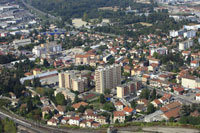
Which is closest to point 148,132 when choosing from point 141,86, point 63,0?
point 141,86

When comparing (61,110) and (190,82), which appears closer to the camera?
(61,110)

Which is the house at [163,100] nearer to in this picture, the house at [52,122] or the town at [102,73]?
the town at [102,73]

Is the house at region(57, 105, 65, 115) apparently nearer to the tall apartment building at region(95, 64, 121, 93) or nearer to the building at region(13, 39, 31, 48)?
the tall apartment building at region(95, 64, 121, 93)

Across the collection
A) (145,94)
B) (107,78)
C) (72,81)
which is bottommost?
(145,94)

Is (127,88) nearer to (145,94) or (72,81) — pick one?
(145,94)

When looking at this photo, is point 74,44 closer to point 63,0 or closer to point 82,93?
point 82,93

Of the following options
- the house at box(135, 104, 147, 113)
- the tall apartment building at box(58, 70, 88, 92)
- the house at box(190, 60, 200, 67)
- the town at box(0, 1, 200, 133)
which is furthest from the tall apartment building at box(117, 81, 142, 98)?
the house at box(190, 60, 200, 67)

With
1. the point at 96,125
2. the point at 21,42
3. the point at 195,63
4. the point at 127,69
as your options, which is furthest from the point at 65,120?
the point at 21,42
